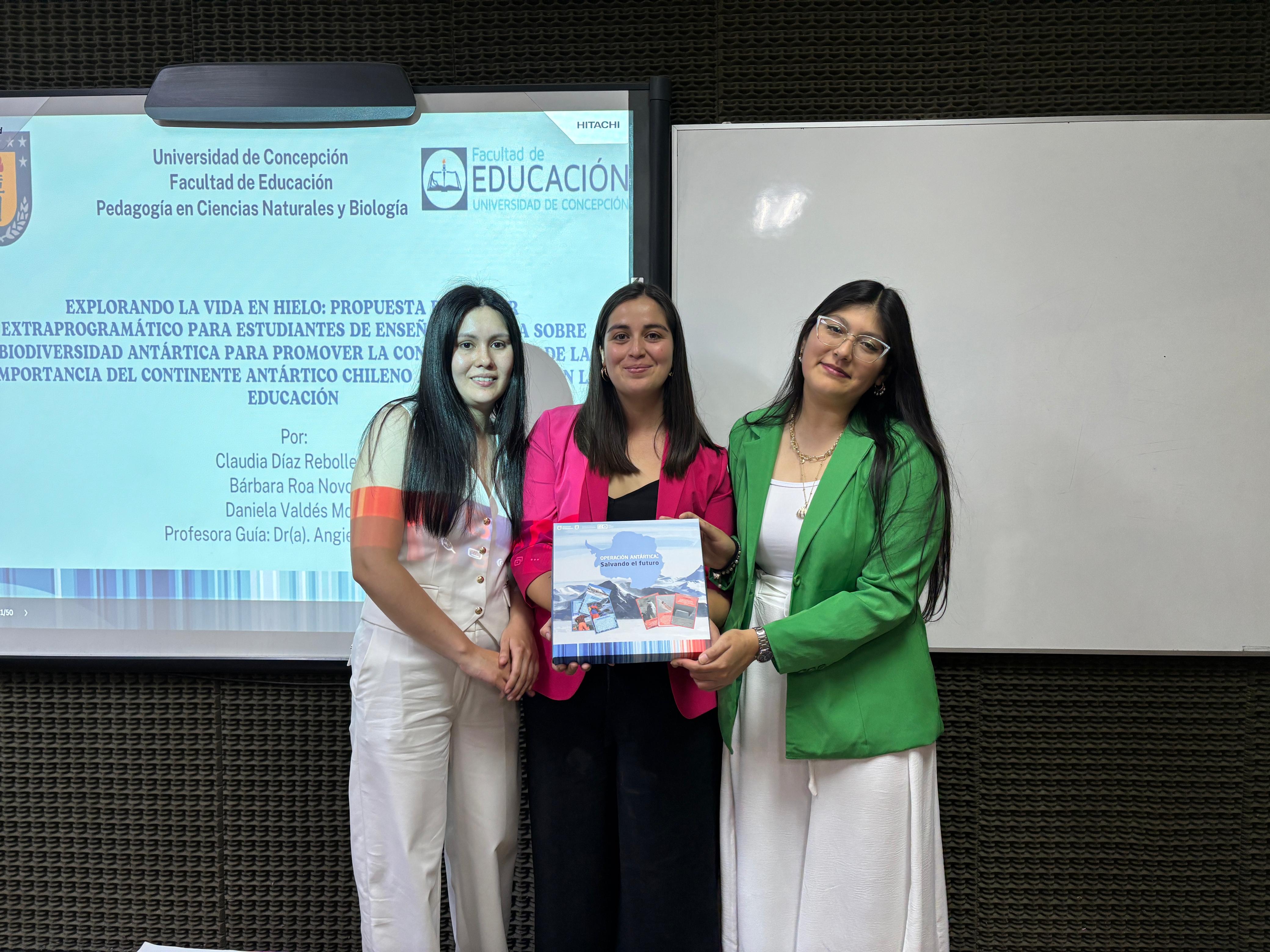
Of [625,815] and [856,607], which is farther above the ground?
[856,607]

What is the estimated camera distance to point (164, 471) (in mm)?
2416

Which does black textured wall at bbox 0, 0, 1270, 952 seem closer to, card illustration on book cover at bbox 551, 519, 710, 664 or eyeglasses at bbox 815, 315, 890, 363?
eyeglasses at bbox 815, 315, 890, 363

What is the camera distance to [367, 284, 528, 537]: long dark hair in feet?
5.54

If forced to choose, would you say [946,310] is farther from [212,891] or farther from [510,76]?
[212,891]

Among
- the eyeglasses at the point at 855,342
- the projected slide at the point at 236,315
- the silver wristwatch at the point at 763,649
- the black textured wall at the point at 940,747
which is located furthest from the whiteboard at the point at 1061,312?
the silver wristwatch at the point at 763,649

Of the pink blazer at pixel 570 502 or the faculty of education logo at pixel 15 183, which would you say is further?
the faculty of education logo at pixel 15 183

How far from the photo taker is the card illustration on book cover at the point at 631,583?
149 cm

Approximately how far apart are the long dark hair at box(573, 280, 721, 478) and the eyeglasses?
1.01ft

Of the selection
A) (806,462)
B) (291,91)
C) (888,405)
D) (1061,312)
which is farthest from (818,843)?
(291,91)

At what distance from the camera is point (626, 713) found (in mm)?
1623

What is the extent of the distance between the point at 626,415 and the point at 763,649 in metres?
0.59

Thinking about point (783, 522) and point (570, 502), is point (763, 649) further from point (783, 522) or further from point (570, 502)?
point (570, 502)

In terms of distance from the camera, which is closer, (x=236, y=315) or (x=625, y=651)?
(x=625, y=651)

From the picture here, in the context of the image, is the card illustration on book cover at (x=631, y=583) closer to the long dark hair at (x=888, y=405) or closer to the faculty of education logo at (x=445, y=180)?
the long dark hair at (x=888, y=405)
